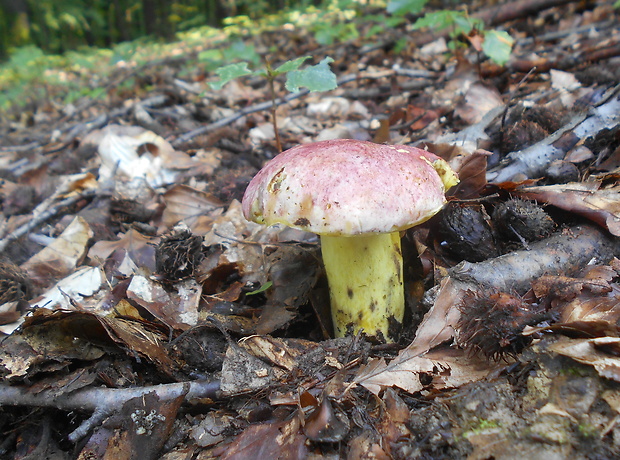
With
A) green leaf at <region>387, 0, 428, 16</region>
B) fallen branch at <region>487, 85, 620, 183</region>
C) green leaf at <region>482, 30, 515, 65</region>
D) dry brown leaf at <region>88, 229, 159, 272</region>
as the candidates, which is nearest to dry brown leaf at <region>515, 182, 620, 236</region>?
fallen branch at <region>487, 85, 620, 183</region>

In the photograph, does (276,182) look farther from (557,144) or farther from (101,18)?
(101,18)

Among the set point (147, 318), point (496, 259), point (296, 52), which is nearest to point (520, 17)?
point (296, 52)

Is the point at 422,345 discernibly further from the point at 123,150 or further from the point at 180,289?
the point at 123,150

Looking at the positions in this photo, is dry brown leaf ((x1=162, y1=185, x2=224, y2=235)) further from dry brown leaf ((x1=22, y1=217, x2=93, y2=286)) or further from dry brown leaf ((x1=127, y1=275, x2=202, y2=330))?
dry brown leaf ((x1=127, y1=275, x2=202, y2=330))

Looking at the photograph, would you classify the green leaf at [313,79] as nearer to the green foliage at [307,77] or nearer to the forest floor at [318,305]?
the green foliage at [307,77]

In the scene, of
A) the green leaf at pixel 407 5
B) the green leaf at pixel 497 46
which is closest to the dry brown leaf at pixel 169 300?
the green leaf at pixel 497 46

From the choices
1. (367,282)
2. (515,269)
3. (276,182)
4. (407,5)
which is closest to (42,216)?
(276,182)

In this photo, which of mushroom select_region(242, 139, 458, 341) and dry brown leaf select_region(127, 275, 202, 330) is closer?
mushroom select_region(242, 139, 458, 341)
